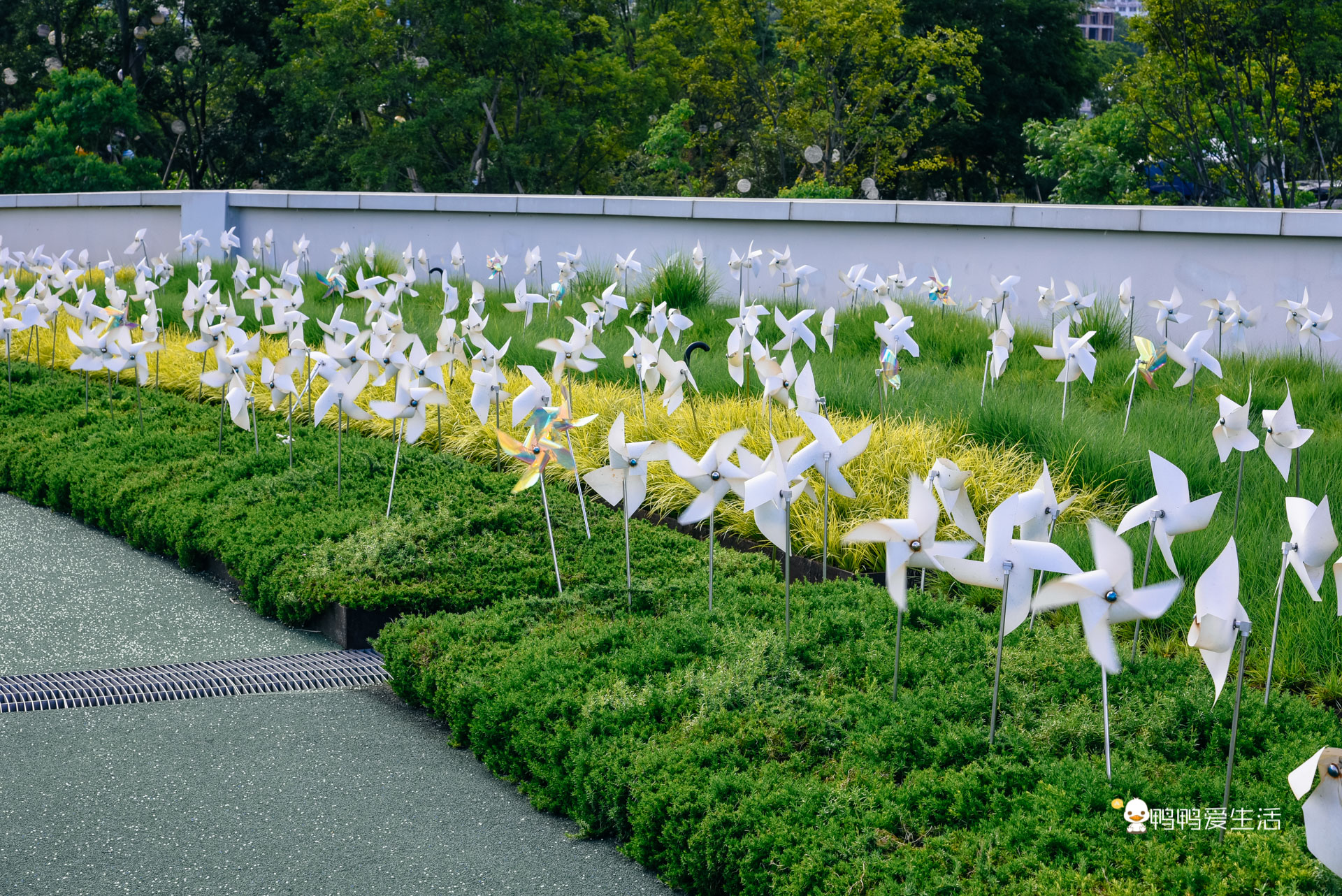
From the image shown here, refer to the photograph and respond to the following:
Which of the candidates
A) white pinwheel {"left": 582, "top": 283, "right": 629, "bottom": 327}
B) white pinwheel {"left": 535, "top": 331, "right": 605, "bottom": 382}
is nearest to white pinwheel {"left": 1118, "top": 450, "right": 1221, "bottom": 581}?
white pinwheel {"left": 535, "top": 331, "right": 605, "bottom": 382}

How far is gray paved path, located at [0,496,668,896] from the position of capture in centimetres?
271

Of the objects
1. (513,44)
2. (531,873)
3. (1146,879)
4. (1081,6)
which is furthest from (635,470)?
(1081,6)

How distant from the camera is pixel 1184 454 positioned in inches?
192

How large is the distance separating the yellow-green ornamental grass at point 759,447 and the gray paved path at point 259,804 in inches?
64.9

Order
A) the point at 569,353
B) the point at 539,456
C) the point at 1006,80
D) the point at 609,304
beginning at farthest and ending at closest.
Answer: the point at 1006,80 → the point at 609,304 → the point at 569,353 → the point at 539,456

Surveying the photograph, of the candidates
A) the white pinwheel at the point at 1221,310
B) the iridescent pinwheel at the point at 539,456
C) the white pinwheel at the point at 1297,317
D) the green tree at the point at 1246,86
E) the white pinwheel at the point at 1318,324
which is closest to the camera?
the iridescent pinwheel at the point at 539,456

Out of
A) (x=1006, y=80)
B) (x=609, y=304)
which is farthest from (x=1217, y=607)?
(x=1006, y=80)

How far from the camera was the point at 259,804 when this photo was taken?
3039 millimetres

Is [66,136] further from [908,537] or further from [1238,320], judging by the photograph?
[908,537]

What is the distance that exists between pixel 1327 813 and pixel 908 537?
1.19 m

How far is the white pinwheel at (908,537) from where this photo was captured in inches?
115

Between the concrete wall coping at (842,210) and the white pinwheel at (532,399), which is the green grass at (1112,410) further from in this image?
the white pinwheel at (532,399)

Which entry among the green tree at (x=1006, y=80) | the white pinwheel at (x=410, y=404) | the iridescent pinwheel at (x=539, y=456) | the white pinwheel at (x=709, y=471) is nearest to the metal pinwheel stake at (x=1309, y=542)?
the white pinwheel at (x=709, y=471)

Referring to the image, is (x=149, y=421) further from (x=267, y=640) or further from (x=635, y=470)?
(x=635, y=470)
